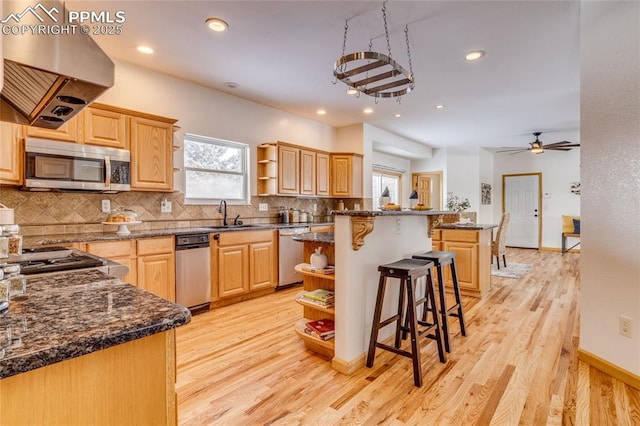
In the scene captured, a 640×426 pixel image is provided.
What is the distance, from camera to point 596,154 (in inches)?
89.9

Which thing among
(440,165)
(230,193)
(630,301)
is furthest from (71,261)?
(440,165)

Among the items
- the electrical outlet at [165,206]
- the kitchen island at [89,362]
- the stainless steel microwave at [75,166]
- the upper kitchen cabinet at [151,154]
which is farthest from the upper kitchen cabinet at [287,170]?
the kitchen island at [89,362]

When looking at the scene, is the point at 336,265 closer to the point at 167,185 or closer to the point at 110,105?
the point at 167,185

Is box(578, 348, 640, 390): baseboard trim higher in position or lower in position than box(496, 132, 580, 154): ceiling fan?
lower

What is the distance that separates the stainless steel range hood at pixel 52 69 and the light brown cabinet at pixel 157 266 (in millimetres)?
1983

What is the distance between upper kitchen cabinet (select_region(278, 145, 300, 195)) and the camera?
15.3ft

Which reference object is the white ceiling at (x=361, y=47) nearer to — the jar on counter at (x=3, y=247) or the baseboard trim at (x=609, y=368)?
the jar on counter at (x=3, y=247)

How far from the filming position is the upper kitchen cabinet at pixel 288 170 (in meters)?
4.67

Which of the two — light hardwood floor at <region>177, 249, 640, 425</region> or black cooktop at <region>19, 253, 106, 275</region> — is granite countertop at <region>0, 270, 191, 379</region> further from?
light hardwood floor at <region>177, 249, 640, 425</region>

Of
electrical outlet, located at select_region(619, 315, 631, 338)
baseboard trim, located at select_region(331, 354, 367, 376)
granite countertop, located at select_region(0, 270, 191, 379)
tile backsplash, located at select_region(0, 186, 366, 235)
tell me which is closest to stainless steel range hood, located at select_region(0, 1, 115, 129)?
granite countertop, located at select_region(0, 270, 191, 379)

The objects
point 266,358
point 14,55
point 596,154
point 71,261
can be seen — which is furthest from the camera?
point 266,358

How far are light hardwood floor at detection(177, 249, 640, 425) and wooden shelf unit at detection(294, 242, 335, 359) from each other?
10 centimetres

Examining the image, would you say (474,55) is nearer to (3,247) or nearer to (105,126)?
(105,126)

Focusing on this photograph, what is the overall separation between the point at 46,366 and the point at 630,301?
9.69ft
